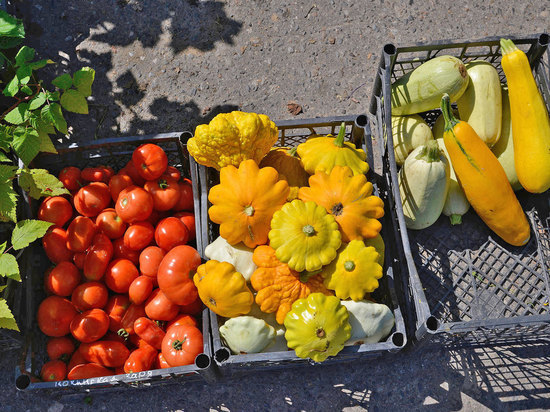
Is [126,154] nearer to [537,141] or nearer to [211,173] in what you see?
[211,173]

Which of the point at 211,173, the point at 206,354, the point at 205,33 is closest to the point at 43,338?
the point at 206,354

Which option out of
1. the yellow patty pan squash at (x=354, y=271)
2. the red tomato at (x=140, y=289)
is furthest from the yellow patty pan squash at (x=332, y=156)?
the red tomato at (x=140, y=289)

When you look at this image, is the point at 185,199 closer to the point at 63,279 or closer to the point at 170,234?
the point at 170,234

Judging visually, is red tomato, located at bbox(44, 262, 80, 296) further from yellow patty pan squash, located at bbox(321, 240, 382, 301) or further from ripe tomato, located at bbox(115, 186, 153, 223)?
yellow patty pan squash, located at bbox(321, 240, 382, 301)

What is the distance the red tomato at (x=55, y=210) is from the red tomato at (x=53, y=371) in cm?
91

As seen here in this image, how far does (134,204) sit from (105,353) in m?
0.97

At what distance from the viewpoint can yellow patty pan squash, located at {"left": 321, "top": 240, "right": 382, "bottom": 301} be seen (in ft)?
8.60

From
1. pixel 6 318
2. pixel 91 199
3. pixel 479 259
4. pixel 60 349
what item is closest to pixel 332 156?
pixel 479 259

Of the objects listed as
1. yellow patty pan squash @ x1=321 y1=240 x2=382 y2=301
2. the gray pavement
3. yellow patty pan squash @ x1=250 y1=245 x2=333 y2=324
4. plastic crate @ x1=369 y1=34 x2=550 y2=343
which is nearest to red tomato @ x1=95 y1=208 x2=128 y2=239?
yellow patty pan squash @ x1=250 y1=245 x2=333 y2=324

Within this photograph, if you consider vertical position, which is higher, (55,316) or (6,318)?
(6,318)

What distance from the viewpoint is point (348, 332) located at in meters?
2.56

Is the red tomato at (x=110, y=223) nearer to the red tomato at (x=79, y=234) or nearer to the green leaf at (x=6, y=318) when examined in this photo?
the red tomato at (x=79, y=234)

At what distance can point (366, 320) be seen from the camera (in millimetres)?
2684

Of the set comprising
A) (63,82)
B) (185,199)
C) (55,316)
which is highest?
(63,82)
